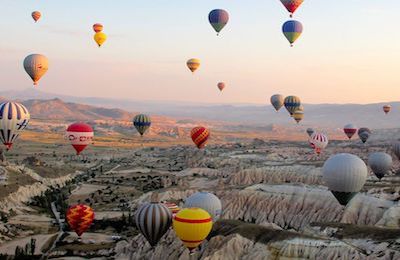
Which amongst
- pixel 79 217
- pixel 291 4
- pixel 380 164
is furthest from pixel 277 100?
pixel 79 217

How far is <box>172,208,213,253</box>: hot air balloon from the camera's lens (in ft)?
163

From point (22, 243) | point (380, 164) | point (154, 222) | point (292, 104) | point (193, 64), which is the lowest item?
point (22, 243)

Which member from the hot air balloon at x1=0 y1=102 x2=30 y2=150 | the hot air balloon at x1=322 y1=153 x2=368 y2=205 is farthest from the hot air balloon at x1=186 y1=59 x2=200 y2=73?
the hot air balloon at x1=322 y1=153 x2=368 y2=205

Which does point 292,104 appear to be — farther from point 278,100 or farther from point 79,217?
point 79,217

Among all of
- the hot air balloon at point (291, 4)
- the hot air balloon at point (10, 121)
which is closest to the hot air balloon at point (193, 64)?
the hot air balloon at point (291, 4)

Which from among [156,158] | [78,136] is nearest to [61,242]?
[78,136]

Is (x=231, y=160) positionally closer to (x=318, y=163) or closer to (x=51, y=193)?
(x=318, y=163)

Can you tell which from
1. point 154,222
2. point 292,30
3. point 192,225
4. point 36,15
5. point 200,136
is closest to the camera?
point 192,225

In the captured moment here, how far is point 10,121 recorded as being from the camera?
67.5 m

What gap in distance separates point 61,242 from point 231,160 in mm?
71443

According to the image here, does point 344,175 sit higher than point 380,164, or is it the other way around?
point 380,164

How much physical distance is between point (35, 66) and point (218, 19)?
31934 millimetres

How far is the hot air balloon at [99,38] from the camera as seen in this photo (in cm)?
11849

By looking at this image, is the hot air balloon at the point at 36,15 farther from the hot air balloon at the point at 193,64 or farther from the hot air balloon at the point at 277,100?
the hot air balloon at the point at 277,100
